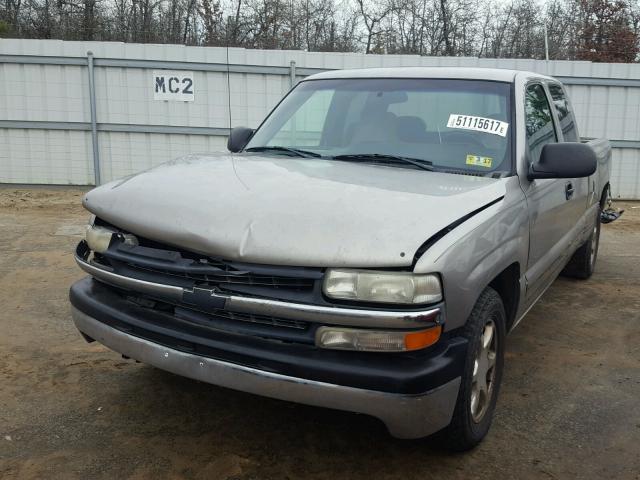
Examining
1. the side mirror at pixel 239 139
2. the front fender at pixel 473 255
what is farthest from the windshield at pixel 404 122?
the front fender at pixel 473 255

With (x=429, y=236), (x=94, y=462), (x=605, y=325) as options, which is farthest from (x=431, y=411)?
(x=605, y=325)

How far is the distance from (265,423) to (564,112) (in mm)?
3420

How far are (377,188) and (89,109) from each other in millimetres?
9652

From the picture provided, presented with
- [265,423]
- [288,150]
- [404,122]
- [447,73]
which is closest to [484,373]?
[265,423]

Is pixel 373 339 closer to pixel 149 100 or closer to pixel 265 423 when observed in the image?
pixel 265 423

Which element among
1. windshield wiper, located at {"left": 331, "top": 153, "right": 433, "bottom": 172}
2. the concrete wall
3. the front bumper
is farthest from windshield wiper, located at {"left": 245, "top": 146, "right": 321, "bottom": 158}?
the concrete wall

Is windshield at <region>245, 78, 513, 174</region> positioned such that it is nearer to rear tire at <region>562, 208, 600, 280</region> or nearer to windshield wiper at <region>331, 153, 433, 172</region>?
windshield wiper at <region>331, 153, 433, 172</region>

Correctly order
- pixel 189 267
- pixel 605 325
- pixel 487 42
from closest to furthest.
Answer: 1. pixel 189 267
2. pixel 605 325
3. pixel 487 42

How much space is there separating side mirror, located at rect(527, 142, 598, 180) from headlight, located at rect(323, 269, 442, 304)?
1346mm

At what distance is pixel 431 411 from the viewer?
2.36 m

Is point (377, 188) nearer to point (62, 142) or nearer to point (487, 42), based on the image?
point (62, 142)

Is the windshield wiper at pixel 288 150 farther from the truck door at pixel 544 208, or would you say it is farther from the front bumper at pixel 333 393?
the front bumper at pixel 333 393

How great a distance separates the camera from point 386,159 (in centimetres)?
345

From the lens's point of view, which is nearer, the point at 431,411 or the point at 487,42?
the point at 431,411
